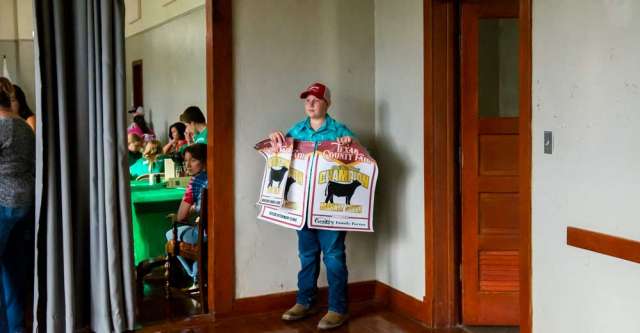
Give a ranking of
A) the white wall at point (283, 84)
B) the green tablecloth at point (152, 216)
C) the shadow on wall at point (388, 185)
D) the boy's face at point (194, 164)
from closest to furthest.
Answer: the white wall at point (283, 84) < the shadow on wall at point (388, 185) < the boy's face at point (194, 164) < the green tablecloth at point (152, 216)

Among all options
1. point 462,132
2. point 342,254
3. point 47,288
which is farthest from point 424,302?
point 47,288

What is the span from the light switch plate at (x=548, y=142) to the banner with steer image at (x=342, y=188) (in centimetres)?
110

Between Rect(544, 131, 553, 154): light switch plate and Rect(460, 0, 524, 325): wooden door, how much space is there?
90 cm

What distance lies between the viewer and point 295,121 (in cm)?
388

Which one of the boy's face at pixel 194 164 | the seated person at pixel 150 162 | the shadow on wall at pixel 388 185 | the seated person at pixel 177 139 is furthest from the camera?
the seated person at pixel 177 139

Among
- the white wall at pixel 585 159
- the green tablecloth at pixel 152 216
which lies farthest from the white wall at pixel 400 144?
the green tablecloth at pixel 152 216

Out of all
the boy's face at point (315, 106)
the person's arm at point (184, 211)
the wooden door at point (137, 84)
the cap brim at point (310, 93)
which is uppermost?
the wooden door at point (137, 84)

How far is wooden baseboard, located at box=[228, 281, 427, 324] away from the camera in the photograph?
3.74 meters

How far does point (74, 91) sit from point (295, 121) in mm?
1312

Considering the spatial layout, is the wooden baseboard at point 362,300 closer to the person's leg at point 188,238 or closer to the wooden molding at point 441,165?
the wooden molding at point 441,165

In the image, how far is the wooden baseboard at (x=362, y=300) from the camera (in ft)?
12.3

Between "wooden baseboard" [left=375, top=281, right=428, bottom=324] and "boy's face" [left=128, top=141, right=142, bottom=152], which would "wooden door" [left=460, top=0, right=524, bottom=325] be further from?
"boy's face" [left=128, top=141, right=142, bottom=152]

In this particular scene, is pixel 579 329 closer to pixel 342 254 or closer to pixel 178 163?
pixel 342 254

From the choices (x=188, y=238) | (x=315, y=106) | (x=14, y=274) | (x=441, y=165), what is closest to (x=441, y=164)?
(x=441, y=165)
